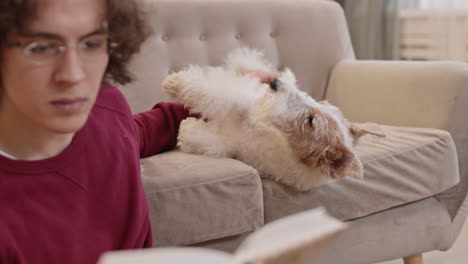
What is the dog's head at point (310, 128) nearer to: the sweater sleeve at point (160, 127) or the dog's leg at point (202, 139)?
the dog's leg at point (202, 139)

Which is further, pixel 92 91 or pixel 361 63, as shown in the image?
pixel 361 63

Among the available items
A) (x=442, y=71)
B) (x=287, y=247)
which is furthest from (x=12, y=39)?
(x=442, y=71)

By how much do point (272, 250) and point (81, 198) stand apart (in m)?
0.55

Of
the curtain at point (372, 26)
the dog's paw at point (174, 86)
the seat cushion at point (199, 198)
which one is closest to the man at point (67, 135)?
the seat cushion at point (199, 198)

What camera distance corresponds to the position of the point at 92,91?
82 cm

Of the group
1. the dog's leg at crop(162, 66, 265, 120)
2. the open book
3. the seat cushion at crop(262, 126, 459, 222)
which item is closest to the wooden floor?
the seat cushion at crop(262, 126, 459, 222)

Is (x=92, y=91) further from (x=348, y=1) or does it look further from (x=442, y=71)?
(x=348, y=1)

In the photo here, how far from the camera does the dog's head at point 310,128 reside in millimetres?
1478

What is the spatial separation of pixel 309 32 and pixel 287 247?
2.07 meters

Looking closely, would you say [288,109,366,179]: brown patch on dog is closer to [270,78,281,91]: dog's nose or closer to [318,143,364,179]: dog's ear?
[318,143,364,179]: dog's ear

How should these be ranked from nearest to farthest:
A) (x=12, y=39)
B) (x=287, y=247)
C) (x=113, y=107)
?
(x=287, y=247) → (x=12, y=39) → (x=113, y=107)

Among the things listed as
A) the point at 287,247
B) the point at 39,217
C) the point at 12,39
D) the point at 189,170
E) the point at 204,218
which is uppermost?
the point at 12,39

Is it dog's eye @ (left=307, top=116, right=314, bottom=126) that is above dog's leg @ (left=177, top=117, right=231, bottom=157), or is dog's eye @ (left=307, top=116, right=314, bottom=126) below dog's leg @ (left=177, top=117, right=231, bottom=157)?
above

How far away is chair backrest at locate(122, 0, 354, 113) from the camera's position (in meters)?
2.13
